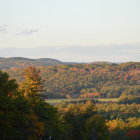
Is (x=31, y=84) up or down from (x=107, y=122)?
up

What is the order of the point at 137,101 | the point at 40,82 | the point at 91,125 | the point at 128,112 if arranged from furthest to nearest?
1. the point at 137,101
2. the point at 128,112
3. the point at 91,125
4. the point at 40,82

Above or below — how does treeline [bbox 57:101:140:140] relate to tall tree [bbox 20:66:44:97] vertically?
below

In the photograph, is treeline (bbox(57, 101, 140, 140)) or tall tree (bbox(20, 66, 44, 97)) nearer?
tall tree (bbox(20, 66, 44, 97))

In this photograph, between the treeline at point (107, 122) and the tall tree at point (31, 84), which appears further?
the treeline at point (107, 122)

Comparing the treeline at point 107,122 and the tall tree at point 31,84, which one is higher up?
the tall tree at point 31,84

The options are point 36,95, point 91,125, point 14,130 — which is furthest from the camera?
point 91,125

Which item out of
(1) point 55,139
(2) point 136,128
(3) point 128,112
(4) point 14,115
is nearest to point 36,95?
(1) point 55,139

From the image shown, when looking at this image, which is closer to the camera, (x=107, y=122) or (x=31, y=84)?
(x=31, y=84)

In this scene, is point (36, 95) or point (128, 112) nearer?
point (36, 95)

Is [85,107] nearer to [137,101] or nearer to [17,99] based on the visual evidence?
[17,99]

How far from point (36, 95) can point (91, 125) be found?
22.7 m

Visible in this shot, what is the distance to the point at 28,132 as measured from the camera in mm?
39406

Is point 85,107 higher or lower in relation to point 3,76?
lower

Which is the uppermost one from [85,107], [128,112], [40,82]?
[40,82]
